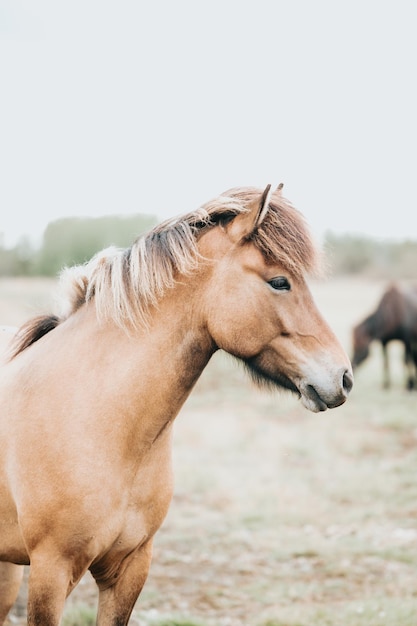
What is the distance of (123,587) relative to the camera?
2654 millimetres

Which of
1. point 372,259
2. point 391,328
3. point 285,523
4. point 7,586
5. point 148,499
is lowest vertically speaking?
point 372,259

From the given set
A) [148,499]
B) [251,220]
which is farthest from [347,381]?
[148,499]

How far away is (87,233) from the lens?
2025cm

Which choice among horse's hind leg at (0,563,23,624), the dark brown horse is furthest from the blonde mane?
the dark brown horse

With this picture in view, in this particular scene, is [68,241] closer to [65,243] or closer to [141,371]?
[65,243]

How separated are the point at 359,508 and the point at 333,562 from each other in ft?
5.01

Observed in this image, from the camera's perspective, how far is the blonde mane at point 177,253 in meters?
2.41

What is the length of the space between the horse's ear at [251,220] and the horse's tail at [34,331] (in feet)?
3.02

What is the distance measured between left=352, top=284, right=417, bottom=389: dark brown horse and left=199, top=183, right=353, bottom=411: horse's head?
495 inches

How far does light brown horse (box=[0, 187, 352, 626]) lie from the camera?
2.36 m

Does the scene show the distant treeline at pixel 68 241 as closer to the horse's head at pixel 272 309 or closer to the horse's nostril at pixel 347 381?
the horse's head at pixel 272 309

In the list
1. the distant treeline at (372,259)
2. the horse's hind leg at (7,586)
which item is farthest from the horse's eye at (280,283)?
the distant treeline at (372,259)

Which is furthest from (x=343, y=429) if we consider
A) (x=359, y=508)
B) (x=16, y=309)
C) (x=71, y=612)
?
(x=16, y=309)

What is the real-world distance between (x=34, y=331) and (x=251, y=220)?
1.11 metres
